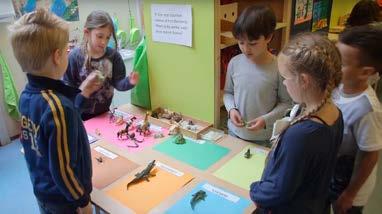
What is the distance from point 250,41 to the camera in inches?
46.8

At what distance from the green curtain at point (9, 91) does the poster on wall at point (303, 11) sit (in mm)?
2134

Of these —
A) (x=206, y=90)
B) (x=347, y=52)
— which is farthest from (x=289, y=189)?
(x=206, y=90)

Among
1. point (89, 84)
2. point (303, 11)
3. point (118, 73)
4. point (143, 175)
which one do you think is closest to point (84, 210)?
point (143, 175)

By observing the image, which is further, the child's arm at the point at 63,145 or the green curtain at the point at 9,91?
the green curtain at the point at 9,91

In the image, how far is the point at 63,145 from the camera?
0.84 meters

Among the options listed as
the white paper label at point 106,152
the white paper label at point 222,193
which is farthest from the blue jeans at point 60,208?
the white paper label at point 222,193

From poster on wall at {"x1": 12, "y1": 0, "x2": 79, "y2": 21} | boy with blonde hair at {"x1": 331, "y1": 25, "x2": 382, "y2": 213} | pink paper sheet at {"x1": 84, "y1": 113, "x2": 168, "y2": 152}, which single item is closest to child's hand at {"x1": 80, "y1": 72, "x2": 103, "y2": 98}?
pink paper sheet at {"x1": 84, "y1": 113, "x2": 168, "y2": 152}

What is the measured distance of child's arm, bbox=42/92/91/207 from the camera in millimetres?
822

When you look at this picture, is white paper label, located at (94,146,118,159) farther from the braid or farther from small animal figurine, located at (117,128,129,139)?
the braid

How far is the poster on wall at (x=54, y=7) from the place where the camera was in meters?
2.30

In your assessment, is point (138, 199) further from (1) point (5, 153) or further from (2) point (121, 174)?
(1) point (5, 153)

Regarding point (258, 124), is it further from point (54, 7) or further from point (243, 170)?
point (54, 7)

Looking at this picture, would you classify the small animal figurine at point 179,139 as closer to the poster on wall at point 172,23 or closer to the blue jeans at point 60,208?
the poster on wall at point 172,23

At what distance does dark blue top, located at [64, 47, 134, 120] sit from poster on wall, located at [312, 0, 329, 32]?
4.28ft
